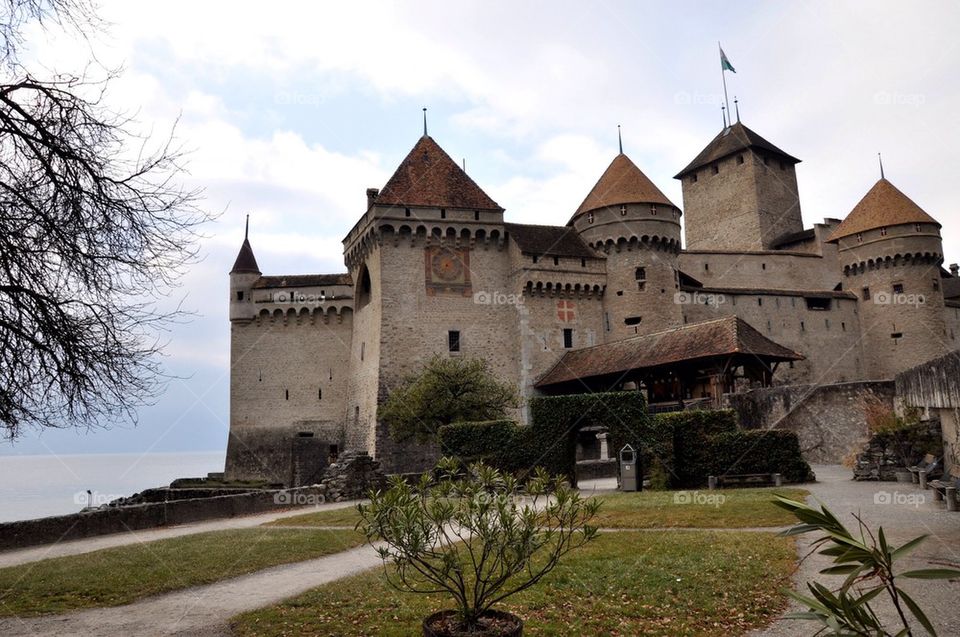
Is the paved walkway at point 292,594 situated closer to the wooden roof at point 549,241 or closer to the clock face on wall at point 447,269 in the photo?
the clock face on wall at point 447,269

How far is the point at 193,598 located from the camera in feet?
26.8

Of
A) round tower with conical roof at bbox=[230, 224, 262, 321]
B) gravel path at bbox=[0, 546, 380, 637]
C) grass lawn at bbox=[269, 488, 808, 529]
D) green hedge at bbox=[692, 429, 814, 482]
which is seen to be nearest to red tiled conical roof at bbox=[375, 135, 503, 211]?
round tower with conical roof at bbox=[230, 224, 262, 321]

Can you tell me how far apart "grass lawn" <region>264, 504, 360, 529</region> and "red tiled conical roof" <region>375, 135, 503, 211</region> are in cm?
1893

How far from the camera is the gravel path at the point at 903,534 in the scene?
6238 mm

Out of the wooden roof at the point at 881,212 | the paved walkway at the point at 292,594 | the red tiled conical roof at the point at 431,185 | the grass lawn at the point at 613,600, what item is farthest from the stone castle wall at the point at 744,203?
the grass lawn at the point at 613,600

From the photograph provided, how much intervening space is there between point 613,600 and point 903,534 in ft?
16.5

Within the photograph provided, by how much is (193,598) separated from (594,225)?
30.8 meters

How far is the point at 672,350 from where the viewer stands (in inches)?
1064

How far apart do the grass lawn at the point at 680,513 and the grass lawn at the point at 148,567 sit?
2710 millimetres

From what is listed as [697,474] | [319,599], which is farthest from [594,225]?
[319,599]

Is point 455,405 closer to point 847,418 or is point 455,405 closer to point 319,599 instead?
point 847,418

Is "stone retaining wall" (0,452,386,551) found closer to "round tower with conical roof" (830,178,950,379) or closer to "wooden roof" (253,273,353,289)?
"wooden roof" (253,273,353,289)

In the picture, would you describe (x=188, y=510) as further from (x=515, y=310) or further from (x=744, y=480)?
(x=515, y=310)

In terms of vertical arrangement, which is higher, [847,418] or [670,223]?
[670,223]
